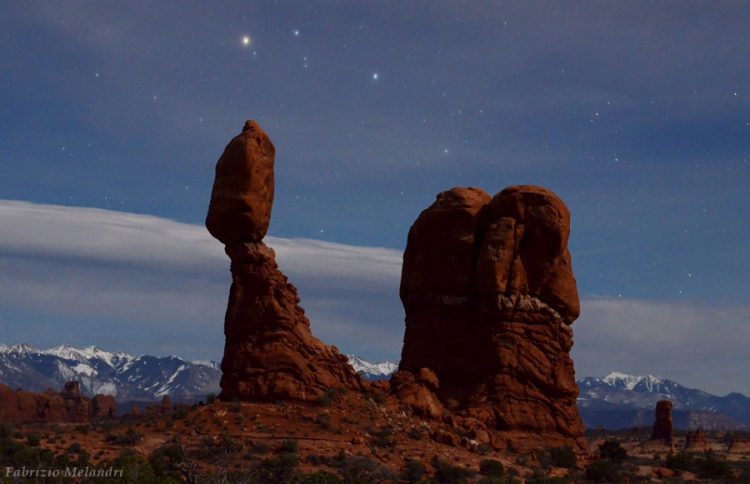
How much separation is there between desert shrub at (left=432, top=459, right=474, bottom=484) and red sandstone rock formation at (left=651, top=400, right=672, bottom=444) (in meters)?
58.9

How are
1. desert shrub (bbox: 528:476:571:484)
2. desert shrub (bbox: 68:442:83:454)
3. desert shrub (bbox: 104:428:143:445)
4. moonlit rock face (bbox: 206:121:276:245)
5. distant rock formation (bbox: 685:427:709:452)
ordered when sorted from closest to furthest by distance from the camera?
desert shrub (bbox: 68:442:83:454)
desert shrub (bbox: 528:476:571:484)
desert shrub (bbox: 104:428:143:445)
moonlit rock face (bbox: 206:121:276:245)
distant rock formation (bbox: 685:427:709:452)

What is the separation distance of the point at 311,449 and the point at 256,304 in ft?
30.2

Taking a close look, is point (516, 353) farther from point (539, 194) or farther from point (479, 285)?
point (539, 194)

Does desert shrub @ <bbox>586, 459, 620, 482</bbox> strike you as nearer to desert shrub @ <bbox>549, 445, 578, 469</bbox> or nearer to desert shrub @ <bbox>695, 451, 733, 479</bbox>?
desert shrub @ <bbox>549, 445, 578, 469</bbox>

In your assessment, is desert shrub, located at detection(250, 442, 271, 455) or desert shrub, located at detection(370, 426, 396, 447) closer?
desert shrub, located at detection(250, 442, 271, 455)

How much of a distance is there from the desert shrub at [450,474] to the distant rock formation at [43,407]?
256 ft

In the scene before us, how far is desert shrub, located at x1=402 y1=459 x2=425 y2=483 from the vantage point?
143 feet

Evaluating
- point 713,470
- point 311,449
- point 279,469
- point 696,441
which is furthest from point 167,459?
point 696,441

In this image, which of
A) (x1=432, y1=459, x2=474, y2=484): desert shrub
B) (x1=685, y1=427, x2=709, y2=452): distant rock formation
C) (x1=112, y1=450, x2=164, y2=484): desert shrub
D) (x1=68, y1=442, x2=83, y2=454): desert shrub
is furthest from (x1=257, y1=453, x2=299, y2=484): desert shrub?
(x1=685, y1=427, x2=709, y2=452): distant rock formation

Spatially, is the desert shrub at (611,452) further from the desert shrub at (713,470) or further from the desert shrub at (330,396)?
the desert shrub at (330,396)

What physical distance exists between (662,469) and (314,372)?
876 inches

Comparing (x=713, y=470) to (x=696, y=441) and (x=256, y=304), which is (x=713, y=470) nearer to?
(x=256, y=304)

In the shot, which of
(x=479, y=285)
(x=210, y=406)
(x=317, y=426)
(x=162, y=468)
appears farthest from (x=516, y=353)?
(x=162, y=468)

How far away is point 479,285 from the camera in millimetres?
57125
